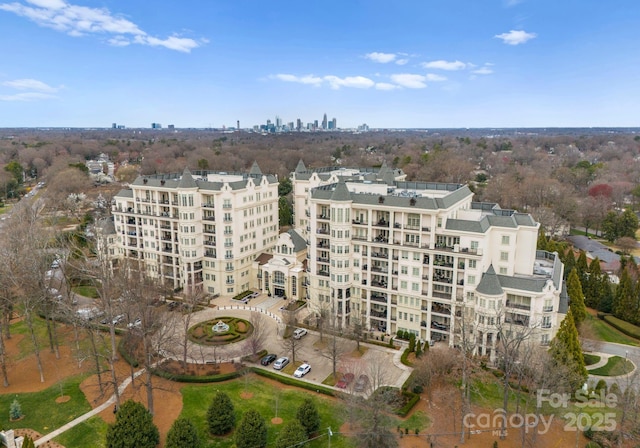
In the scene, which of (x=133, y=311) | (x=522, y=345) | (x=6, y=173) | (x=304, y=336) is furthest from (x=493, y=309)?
(x=6, y=173)

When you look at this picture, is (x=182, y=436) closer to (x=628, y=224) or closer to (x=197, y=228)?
(x=197, y=228)

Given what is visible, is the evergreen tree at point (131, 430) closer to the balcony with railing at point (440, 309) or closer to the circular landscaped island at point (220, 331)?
the circular landscaped island at point (220, 331)

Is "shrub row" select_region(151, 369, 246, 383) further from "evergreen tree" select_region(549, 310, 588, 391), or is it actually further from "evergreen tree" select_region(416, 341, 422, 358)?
"evergreen tree" select_region(549, 310, 588, 391)

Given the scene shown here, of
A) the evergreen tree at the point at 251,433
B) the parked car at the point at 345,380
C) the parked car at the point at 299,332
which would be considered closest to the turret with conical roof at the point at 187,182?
the parked car at the point at 299,332

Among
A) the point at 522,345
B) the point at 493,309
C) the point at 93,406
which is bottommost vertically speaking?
the point at 93,406

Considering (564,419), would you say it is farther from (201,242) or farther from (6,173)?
(6,173)

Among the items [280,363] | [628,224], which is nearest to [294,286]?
[280,363]
